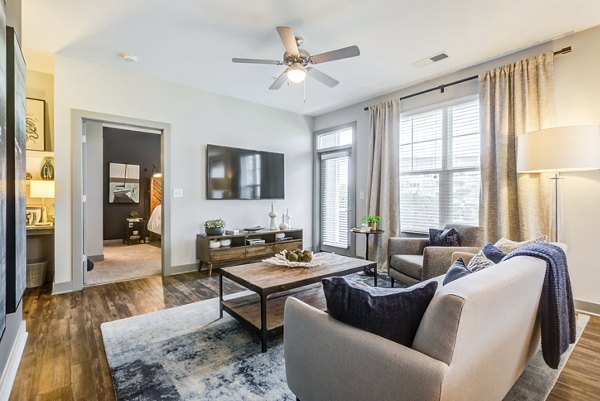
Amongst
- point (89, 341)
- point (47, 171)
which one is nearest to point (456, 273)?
point (89, 341)

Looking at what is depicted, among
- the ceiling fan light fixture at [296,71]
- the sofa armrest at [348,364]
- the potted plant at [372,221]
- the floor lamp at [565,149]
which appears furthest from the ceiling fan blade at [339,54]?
the potted plant at [372,221]

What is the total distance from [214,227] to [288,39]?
9.19 feet

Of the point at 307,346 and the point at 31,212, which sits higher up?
the point at 31,212

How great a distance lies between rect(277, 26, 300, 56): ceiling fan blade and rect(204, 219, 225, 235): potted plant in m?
2.63

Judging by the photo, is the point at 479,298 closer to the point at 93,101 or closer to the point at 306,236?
the point at 93,101

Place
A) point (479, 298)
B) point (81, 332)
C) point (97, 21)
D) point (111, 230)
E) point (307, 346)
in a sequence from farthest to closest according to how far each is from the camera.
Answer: point (111, 230), point (97, 21), point (81, 332), point (307, 346), point (479, 298)

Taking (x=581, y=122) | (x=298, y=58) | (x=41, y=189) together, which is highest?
(x=298, y=58)

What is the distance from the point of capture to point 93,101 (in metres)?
3.70

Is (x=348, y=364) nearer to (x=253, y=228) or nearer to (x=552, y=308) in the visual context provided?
(x=552, y=308)

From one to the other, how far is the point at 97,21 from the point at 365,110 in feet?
12.3

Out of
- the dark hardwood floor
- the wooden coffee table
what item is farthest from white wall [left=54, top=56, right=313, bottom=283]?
the wooden coffee table

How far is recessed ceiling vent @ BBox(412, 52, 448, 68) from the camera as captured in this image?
11.3 ft

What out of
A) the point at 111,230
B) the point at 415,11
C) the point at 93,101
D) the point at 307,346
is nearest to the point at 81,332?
the point at 307,346

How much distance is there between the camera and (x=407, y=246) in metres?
3.62
